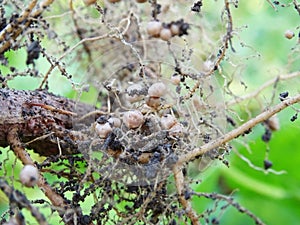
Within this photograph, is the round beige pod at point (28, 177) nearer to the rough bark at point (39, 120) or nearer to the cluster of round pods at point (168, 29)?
the rough bark at point (39, 120)

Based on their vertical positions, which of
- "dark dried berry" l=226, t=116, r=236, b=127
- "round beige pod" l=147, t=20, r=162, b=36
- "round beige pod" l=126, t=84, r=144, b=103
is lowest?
"round beige pod" l=126, t=84, r=144, b=103

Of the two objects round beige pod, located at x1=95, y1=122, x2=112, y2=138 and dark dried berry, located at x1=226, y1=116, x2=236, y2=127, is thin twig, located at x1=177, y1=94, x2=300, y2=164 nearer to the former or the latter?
round beige pod, located at x1=95, y1=122, x2=112, y2=138

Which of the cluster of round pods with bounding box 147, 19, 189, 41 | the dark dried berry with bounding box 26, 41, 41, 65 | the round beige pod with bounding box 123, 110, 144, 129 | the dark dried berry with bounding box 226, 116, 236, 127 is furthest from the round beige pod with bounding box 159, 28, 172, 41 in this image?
the dark dried berry with bounding box 226, 116, 236, 127

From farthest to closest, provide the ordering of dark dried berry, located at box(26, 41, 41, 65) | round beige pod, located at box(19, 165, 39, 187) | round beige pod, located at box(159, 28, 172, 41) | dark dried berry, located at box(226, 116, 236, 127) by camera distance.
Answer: dark dried berry, located at box(226, 116, 236, 127), dark dried berry, located at box(26, 41, 41, 65), round beige pod, located at box(159, 28, 172, 41), round beige pod, located at box(19, 165, 39, 187)

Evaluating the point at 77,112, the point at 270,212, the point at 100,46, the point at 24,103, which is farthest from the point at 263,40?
the point at 24,103

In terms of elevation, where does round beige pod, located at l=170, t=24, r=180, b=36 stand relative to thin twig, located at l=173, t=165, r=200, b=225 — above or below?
above

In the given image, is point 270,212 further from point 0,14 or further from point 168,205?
point 0,14

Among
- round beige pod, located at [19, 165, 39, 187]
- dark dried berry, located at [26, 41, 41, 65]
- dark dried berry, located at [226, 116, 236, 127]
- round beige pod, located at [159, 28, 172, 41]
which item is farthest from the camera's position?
dark dried berry, located at [226, 116, 236, 127]
